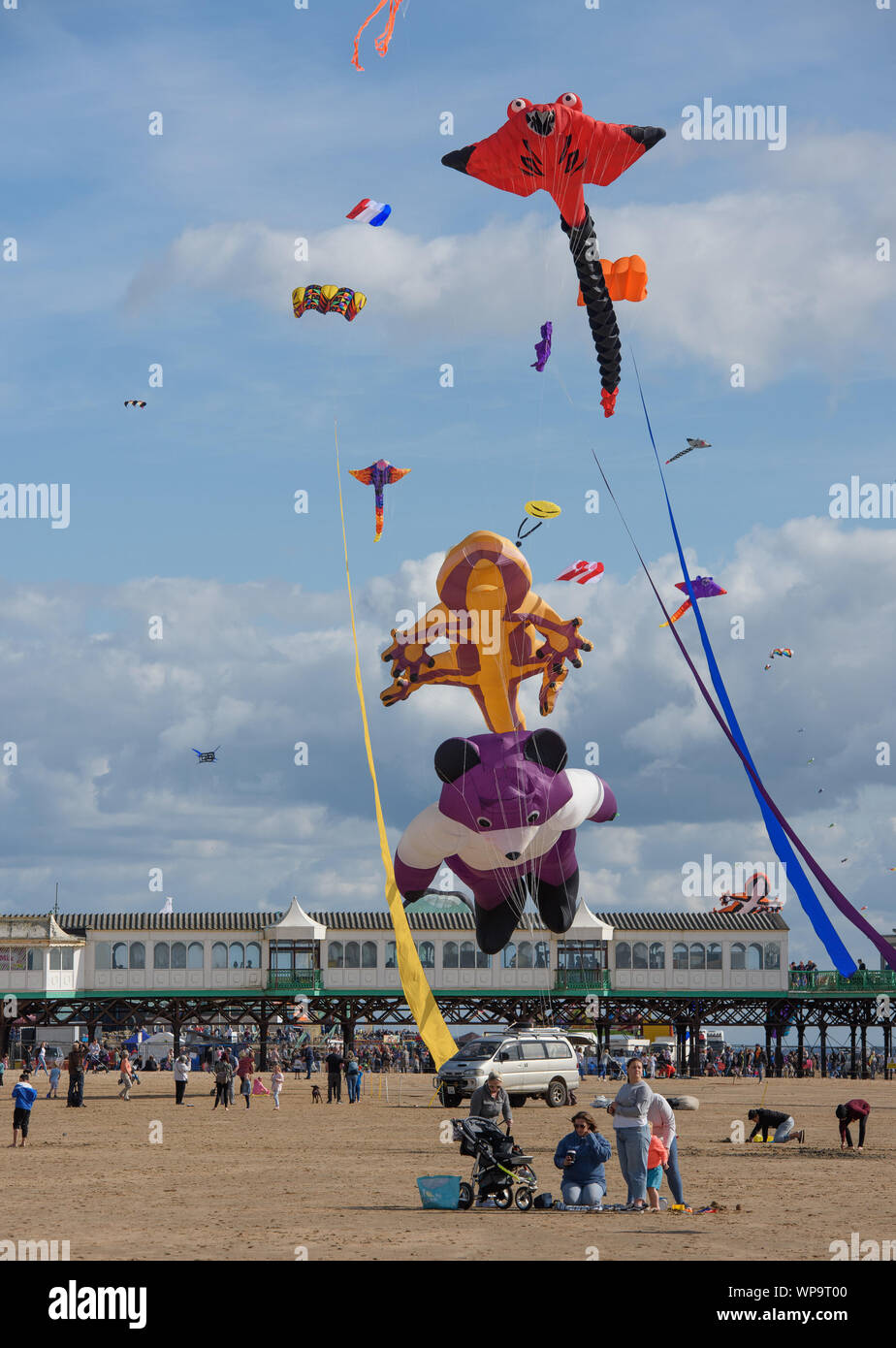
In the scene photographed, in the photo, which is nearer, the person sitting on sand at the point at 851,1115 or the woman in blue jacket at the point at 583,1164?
the woman in blue jacket at the point at 583,1164

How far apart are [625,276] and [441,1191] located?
14.2 metres

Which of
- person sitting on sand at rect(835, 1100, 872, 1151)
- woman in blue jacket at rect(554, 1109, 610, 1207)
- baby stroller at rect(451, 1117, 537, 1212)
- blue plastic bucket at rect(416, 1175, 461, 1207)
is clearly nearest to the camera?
woman in blue jacket at rect(554, 1109, 610, 1207)

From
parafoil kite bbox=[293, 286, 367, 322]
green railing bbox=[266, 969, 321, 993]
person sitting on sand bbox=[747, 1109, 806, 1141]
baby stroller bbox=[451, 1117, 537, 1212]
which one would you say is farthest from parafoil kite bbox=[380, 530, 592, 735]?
green railing bbox=[266, 969, 321, 993]

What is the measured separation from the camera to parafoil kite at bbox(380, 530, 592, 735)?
32094 mm

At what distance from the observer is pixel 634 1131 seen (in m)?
17.1

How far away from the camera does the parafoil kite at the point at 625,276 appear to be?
25.3 metres

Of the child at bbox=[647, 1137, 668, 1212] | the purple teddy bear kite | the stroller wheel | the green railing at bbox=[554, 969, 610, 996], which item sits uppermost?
the purple teddy bear kite

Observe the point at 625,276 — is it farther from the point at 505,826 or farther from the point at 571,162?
the point at 505,826

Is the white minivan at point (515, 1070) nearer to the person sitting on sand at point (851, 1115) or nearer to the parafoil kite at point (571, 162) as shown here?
the person sitting on sand at point (851, 1115)

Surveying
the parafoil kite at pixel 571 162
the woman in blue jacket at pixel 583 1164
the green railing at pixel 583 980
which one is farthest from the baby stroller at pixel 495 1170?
the green railing at pixel 583 980

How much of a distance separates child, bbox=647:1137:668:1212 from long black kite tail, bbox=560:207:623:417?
11836mm

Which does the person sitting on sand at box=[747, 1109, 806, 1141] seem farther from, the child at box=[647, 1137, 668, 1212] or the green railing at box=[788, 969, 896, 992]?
the green railing at box=[788, 969, 896, 992]

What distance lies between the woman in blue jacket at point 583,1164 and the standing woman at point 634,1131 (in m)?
0.24

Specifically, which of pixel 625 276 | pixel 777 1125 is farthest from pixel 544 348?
pixel 777 1125
